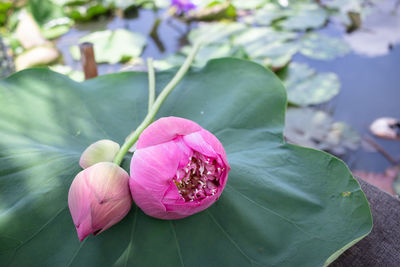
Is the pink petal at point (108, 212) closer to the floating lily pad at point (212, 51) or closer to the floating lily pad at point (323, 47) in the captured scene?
the floating lily pad at point (212, 51)

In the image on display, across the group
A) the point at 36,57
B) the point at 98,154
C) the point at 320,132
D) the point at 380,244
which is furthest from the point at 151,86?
the point at 36,57

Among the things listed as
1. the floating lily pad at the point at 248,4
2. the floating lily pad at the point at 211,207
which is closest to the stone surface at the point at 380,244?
the floating lily pad at the point at 211,207

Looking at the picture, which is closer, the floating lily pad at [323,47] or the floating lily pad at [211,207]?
the floating lily pad at [211,207]

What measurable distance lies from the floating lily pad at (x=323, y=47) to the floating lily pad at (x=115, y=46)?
0.95m

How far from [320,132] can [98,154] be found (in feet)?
4.00

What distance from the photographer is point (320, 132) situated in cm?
149

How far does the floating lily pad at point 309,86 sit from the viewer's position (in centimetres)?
163

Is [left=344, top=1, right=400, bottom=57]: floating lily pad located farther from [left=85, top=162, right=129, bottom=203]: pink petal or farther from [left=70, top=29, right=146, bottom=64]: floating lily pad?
[left=85, top=162, right=129, bottom=203]: pink petal

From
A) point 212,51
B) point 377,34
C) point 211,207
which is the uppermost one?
point 211,207

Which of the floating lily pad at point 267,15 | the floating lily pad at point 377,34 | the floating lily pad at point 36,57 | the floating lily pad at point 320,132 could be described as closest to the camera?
the floating lily pad at point 320,132

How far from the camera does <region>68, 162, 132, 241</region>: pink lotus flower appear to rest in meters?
0.37

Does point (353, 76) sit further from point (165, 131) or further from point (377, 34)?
point (165, 131)

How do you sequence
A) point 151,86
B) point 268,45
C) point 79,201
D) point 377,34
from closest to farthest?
point 79,201
point 151,86
point 268,45
point 377,34

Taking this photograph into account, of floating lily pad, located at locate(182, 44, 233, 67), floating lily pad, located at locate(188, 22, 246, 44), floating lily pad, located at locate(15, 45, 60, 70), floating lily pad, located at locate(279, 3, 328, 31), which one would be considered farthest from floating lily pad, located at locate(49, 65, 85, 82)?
floating lily pad, located at locate(279, 3, 328, 31)
